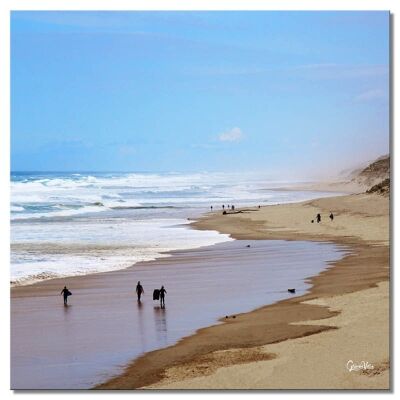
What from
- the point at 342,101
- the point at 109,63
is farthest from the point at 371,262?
the point at 109,63

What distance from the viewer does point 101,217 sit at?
704 inches

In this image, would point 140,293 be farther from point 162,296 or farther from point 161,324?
point 161,324

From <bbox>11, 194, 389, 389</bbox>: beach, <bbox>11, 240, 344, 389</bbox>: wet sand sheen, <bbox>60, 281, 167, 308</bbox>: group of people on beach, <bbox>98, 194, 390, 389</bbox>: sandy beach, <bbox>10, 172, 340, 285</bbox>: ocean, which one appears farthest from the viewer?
<bbox>60, 281, 167, 308</bbox>: group of people on beach

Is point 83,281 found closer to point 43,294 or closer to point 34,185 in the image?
point 43,294

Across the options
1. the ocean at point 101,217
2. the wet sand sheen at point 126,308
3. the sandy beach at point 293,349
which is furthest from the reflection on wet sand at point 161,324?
the ocean at point 101,217

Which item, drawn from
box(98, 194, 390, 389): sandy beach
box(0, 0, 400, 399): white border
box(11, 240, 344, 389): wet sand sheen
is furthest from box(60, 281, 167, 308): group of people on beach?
box(0, 0, 400, 399): white border

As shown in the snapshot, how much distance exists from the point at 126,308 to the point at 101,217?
6042mm

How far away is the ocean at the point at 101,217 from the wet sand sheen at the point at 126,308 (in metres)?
0.72
